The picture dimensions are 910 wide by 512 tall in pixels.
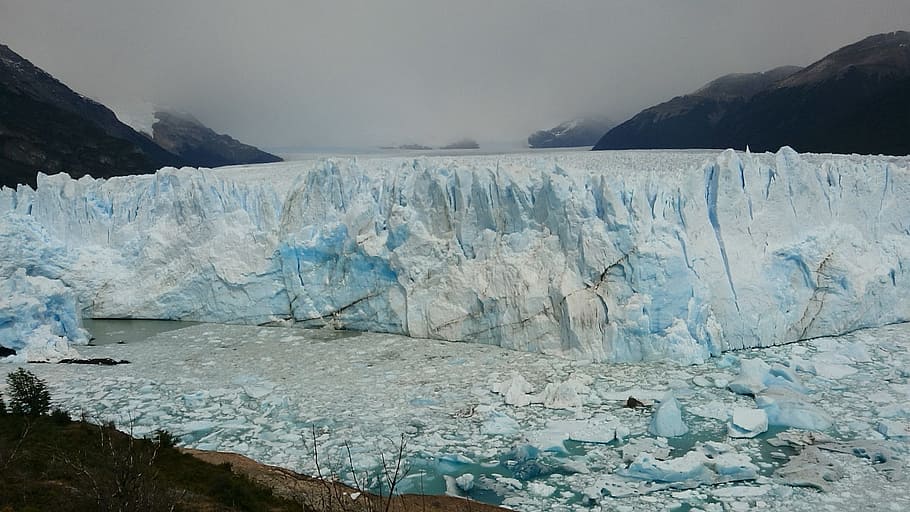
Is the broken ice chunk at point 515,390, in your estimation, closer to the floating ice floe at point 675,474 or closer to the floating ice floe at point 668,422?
the floating ice floe at point 668,422

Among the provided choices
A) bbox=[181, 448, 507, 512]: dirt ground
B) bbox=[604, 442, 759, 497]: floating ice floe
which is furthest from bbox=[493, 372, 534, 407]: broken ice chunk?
bbox=[181, 448, 507, 512]: dirt ground

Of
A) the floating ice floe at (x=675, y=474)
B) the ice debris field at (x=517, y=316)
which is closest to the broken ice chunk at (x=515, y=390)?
the ice debris field at (x=517, y=316)

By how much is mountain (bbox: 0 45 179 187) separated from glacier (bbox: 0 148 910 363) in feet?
77.9

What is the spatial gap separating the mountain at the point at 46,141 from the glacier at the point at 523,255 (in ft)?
77.9

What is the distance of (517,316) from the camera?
10547mm

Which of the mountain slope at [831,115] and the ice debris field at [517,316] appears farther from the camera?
the mountain slope at [831,115]

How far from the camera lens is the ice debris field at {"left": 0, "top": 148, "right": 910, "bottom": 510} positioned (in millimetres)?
6590

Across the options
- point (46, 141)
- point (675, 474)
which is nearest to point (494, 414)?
point (675, 474)

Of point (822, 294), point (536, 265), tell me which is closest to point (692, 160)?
point (822, 294)

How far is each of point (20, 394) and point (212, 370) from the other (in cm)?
265

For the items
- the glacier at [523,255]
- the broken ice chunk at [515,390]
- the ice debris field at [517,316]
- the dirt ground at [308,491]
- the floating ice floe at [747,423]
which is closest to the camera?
the dirt ground at [308,491]

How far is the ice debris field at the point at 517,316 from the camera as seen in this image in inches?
259

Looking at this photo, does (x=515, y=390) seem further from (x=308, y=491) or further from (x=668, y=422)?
(x=308, y=491)

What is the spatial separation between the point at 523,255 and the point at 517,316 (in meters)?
1.22
